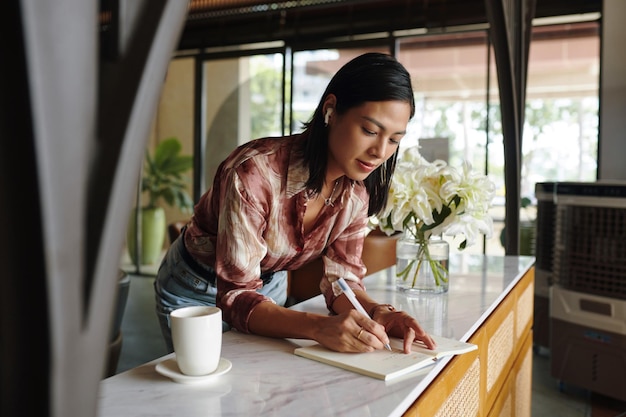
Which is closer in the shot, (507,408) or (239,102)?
(507,408)

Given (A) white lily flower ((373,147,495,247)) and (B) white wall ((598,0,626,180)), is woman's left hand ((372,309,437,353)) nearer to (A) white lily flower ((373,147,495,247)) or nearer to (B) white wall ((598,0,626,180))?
(A) white lily flower ((373,147,495,247))

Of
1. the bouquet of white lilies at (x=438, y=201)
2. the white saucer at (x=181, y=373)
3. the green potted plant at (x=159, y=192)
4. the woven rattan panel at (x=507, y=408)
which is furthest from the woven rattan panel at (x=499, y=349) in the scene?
the green potted plant at (x=159, y=192)

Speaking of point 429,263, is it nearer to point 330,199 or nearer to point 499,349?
point 499,349

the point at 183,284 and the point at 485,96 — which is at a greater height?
the point at 485,96

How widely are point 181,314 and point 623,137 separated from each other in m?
4.65

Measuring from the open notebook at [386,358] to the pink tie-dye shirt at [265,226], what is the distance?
0.67 feet

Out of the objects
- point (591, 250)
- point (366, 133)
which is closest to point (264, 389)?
point (366, 133)

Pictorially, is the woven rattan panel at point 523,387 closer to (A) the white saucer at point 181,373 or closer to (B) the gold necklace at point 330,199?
(B) the gold necklace at point 330,199

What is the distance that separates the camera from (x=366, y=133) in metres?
1.36

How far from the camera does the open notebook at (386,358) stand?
1.06m

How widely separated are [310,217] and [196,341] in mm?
600

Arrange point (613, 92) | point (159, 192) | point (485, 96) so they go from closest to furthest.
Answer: point (613, 92) → point (485, 96) → point (159, 192)

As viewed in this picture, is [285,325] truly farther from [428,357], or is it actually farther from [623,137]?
[623,137]

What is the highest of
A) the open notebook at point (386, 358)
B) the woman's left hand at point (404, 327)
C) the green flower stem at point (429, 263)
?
the green flower stem at point (429, 263)
